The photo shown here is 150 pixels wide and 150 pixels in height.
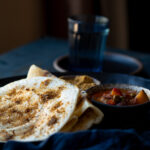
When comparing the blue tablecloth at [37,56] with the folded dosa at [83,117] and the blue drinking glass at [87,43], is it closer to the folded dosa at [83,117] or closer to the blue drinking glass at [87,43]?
the blue drinking glass at [87,43]

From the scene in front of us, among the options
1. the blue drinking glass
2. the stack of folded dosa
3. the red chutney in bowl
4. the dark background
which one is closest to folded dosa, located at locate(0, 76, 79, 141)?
the stack of folded dosa

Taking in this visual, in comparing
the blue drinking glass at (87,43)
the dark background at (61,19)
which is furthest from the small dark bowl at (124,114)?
the dark background at (61,19)

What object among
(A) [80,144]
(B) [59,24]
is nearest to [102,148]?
(A) [80,144]

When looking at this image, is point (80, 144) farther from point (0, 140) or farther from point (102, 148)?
point (0, 140)

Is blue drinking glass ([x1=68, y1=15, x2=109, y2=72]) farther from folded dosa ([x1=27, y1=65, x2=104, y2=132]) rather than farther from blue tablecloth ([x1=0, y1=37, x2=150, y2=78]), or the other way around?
folded dosa ([x1=27, y1=65, x2=104, y2=132])

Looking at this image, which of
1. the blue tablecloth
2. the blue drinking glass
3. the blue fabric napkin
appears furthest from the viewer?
the blue tablecloth

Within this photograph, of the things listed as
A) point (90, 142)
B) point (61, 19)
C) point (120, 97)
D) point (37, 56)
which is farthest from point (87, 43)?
point (61, 19)
